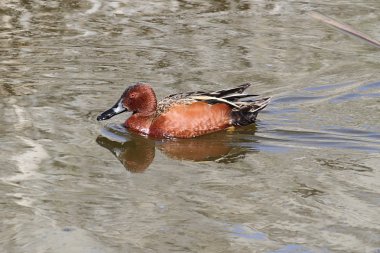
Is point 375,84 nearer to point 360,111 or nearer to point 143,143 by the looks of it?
point 360,111

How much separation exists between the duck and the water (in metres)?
0.15

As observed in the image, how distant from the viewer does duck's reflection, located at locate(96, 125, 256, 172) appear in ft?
26.5

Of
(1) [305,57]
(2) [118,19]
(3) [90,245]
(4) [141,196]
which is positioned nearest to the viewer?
(3) [90,245]

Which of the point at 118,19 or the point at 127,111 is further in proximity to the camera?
the point at 118,19

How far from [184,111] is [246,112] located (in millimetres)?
640

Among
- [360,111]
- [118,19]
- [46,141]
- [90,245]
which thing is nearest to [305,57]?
[360,111]

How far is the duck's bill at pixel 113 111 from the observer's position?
8.84m

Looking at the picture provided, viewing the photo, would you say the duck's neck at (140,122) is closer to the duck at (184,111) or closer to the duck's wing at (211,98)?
the duck at (184,111)

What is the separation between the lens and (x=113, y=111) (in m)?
8.93

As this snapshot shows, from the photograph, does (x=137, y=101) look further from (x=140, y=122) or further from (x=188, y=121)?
(x=188, y=121)

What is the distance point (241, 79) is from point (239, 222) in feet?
14.2

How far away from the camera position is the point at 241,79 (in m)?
10.4

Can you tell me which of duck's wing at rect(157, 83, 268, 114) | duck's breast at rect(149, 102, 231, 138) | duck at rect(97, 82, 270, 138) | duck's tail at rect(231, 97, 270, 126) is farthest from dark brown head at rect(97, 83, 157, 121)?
duck's tail at rect(231, 97, 270, 126)

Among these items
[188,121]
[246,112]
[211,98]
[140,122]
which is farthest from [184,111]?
[246,112]
